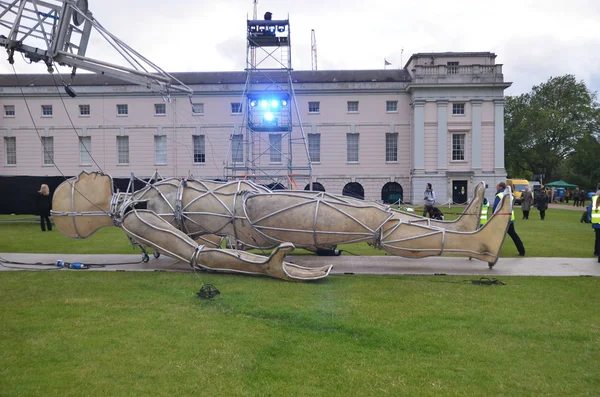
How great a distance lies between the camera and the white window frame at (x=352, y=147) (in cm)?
4778

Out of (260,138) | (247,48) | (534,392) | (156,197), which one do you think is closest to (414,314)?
(534,392)

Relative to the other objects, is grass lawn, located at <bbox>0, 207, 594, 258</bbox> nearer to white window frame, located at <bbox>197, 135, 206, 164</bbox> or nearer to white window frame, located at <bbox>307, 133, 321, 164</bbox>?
white window frame, located at <bbox>197, 135, 206, 164</bbox>

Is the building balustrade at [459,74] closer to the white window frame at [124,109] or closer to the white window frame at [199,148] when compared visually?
the white window frame at [199,148]

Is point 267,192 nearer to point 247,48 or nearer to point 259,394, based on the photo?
point 259,394

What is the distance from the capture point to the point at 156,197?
11461mm

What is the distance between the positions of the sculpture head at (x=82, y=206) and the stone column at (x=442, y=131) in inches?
1551

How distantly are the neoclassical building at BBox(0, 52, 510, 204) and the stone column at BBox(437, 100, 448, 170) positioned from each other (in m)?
0.09

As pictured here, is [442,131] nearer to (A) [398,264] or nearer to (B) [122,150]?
(B) [122,150]

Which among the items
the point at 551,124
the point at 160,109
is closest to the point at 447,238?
the point at 160,109

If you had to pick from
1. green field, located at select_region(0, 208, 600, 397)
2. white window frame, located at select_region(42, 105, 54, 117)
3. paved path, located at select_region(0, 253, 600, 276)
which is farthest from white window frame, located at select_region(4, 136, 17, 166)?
green field, located at select_region(0, 208, 600, 397)

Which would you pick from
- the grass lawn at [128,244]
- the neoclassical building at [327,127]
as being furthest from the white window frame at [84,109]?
the grass lawn at [128,244]

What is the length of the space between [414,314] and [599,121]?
3039 inches

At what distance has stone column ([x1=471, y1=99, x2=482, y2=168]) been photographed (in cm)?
4641

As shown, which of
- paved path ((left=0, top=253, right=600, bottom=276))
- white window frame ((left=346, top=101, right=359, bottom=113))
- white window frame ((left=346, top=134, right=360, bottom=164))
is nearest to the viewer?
paved path ((left=0, top=253, right=600, bottom=276))
